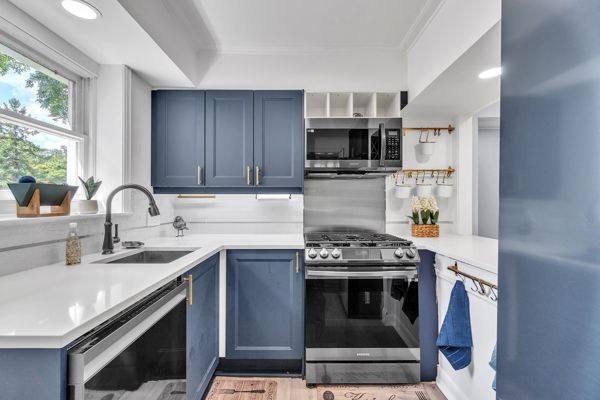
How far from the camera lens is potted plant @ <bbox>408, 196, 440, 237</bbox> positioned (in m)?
2.43

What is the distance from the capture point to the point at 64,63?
5.88 ft

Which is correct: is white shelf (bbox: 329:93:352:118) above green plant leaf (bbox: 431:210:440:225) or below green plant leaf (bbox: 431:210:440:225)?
above

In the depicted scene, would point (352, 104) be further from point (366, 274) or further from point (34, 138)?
point (34, 138)

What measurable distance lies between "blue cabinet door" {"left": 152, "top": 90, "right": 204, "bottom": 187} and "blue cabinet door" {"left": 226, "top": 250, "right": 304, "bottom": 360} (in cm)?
84

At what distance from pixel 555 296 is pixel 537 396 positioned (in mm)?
164

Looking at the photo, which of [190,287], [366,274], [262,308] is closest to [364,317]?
[366,274]

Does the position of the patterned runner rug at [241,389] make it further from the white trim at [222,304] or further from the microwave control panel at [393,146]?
the microwave control panel at [393,146]

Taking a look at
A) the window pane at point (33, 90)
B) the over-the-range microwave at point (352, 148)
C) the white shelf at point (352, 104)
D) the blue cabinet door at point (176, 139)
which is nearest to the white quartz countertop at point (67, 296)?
the window pane at point (33, 90)

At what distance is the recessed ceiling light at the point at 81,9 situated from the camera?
140 centimetres

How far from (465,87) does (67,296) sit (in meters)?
2.38

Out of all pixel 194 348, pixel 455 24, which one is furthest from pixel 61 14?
pixel 455 24

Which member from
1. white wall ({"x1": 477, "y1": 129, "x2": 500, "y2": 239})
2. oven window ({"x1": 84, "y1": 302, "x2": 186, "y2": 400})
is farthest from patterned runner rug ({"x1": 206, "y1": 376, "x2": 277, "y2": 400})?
white wall ({"x1": 477, "y1": 129, "x2": 500, "y2": 239})

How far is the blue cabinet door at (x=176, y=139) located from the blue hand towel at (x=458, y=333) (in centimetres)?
200

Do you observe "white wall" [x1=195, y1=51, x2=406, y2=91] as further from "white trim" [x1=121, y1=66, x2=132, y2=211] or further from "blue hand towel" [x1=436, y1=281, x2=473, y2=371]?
"blue hand towel" [x1=436, y1=281, x2=473, y2=371]
